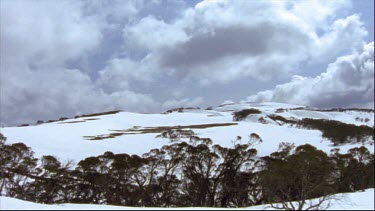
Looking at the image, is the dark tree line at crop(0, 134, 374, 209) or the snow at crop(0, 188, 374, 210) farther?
the dark tree line at crop(0, 134, 374, 209)

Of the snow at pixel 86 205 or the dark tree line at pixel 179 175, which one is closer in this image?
the snow at pixel 86 205

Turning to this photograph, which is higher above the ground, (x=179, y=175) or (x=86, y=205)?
(x=86, y=205)


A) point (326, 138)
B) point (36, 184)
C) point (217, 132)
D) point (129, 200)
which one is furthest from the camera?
point (217, 132)

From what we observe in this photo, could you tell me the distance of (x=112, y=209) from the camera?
57.0 feet

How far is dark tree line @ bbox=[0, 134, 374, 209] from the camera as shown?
26750 millimetres

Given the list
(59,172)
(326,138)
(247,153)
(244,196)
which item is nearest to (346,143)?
(326,138)

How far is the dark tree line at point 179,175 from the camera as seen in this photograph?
26.8 meters

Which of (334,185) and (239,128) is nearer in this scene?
(334,185)

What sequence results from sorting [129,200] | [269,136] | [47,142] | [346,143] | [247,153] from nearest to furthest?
[129,200]
[247,153]
[346,143]
[47,142]
[269,136]

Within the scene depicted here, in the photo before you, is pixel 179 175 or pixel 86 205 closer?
pixel 86 205

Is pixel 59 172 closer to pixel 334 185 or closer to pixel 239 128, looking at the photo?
pixel 334 185

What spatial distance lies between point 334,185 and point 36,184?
25761 mm

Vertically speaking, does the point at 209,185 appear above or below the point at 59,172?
below

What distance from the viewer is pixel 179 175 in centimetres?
3462
